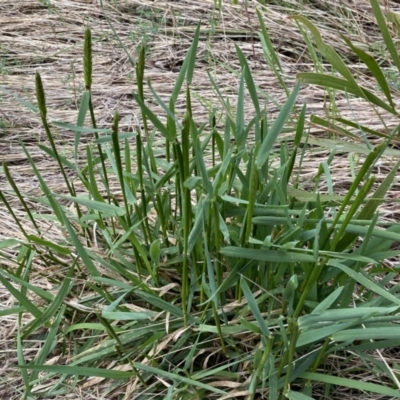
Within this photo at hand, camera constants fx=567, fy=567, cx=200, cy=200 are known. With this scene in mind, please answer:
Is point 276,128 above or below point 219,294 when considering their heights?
above

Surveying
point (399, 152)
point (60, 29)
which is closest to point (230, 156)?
point (399, 152)

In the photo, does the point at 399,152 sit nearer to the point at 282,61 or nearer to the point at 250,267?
the point at 250,267

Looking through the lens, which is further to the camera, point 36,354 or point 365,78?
point 365,78

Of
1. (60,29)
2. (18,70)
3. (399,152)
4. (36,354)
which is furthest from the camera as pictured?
(60,29)

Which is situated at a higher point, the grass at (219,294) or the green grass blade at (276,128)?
the green grass blade at (276,128)

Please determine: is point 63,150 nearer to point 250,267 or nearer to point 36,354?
point 36,354

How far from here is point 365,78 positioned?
5.96 feet

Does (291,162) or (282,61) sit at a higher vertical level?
(291,162)

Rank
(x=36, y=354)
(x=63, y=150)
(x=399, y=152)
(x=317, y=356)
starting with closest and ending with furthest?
(x=317, y=356)
(x=36, y=354)
(x=399, y=152)
(x=63, y=150)

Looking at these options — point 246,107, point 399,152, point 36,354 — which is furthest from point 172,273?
point 246,107

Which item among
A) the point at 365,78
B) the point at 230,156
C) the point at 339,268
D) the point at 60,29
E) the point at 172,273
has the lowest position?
the point at 60,29

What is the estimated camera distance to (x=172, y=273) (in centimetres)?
96

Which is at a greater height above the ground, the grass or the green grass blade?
the green grass blade

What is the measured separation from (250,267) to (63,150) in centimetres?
84
